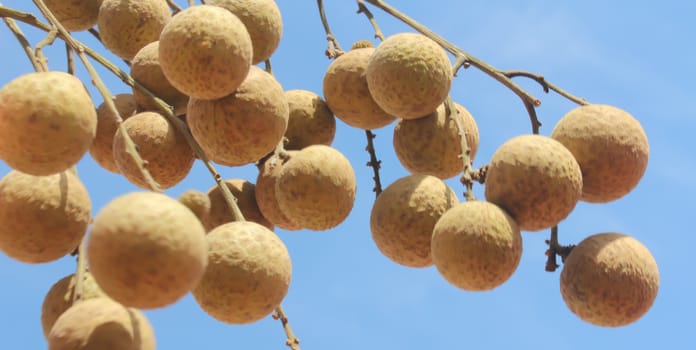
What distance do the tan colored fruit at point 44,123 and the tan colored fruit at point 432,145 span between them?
0.76m

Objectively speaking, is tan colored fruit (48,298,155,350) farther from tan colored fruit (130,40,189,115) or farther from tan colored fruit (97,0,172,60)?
tan colored fruit (97,0,172,60)

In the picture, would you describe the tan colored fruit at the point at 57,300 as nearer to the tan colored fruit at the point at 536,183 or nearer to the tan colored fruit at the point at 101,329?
the tan colored fruit at the point at 101,329

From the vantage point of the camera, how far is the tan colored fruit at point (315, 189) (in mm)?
1844

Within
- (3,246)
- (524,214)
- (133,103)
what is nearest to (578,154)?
(524,214)

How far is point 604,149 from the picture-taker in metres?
1.83

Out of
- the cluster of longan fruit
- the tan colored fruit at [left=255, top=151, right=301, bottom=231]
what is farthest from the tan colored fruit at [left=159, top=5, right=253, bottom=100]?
the tan colored fruit at [left=255, top=151, right=301, bottom=231]

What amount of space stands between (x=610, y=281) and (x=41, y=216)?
1058 millimetres

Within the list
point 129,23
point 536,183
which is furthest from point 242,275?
point 129,23

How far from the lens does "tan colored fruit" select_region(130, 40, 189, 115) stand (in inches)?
76.1

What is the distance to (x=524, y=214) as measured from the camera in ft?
5.61

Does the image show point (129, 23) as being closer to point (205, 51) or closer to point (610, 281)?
point (205, 51)

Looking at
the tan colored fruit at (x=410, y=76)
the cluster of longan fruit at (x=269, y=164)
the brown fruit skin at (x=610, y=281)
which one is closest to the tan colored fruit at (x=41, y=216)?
the cluster of longan fruit at (x=269, y=164)

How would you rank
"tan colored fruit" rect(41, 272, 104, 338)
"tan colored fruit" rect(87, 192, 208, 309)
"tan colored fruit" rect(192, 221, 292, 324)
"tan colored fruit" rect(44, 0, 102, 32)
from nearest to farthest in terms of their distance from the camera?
"tan colored fruit" rect(87, 192, 208, 309) < "tan colored fruit" rect(192, 221, 292, 324) < "tan colored fruit" rect(41, 272, 104, 338) < "tan colored fruit" rect(44, 0, 102, 32)

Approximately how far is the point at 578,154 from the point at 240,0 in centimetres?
78
